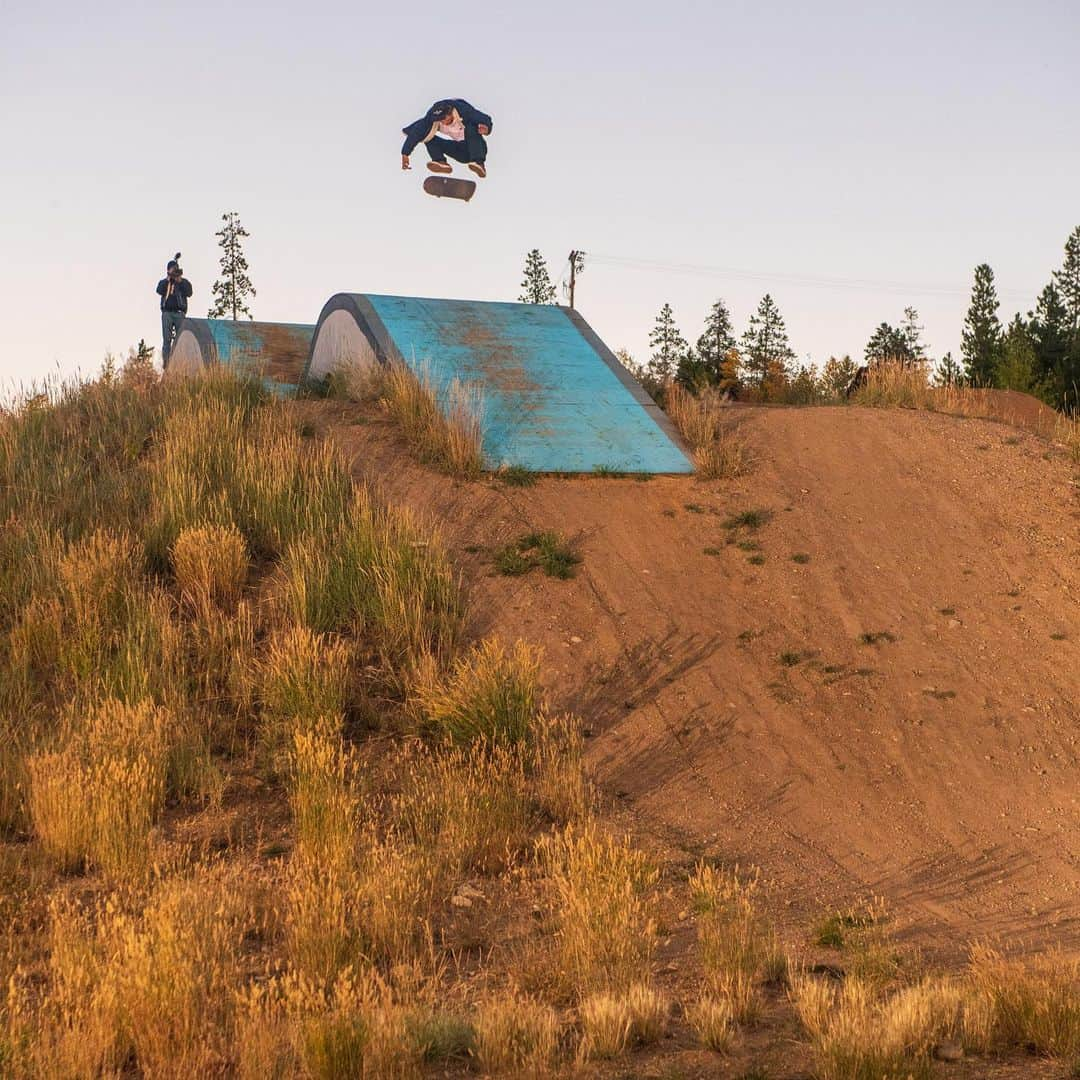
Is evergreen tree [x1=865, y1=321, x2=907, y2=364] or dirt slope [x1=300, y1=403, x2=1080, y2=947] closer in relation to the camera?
dirt slope [x1=300, y1=403, x2=1080, y2=947]

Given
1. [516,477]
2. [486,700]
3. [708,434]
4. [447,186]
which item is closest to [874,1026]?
[486,700]

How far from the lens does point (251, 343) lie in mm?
22250

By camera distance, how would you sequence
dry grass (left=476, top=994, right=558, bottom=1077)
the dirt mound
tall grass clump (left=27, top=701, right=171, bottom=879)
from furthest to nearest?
1. the dirt mound
2. tall grass clump (left=27, top=701, right=171, bottom=879)
3. dry grass (left=476, top=994, right=558, bottom=1077)

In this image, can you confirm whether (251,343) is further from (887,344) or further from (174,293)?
(887,344)

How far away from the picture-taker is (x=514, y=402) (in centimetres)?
1492

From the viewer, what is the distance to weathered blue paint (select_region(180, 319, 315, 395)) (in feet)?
68.2

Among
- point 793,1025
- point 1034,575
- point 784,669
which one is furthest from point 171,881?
point 1034,575

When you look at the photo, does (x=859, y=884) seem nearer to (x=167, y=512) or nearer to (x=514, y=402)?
(x=167, y=512)

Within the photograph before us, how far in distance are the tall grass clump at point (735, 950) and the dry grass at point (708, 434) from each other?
737 cm

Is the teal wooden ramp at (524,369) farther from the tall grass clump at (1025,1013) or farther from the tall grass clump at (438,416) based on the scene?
the tall grass clump at (1025,1013)

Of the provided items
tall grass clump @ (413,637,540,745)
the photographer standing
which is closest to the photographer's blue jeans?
the photographer standing

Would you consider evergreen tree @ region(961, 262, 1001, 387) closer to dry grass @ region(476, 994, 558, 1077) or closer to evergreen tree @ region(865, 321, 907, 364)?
evergreen tree @ region(865, 321, 907, 364)

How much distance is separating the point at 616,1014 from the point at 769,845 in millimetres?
3235

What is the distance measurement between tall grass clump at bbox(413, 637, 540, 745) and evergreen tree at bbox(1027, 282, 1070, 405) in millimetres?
25601
